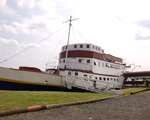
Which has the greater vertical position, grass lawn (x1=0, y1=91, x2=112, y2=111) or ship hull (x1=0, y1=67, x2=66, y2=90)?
ship hull (x1=0, y1=67, x2=66, y2=90)

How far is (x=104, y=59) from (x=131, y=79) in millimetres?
13391

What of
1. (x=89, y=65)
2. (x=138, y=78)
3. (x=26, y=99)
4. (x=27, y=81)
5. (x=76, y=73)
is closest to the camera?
(x=26, y=99)

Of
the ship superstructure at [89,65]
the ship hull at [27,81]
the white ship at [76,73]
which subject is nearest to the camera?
the ship hull at [27,81]

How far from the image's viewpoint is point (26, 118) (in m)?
7.32

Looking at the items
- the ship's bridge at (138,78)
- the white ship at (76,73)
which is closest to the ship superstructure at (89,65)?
the white ship at (76,73)

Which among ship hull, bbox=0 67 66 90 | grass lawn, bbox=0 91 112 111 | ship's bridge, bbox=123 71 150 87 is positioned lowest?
grass lawn, bbox=0 91 112 111

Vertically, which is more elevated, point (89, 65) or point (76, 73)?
point (89, 65)

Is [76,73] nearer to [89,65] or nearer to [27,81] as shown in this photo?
[89,65]

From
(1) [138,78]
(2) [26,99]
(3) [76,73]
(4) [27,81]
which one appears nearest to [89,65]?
(3) [76,73]

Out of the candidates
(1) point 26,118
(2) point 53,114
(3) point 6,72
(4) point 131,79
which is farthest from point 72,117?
(4) point 131,79

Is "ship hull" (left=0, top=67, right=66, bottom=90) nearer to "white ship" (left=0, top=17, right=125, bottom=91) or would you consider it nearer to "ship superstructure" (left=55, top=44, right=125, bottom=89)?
"white ship" (left=0, top=17, right=125, bottom=91)

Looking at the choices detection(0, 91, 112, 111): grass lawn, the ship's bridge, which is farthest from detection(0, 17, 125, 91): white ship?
detection(0, 91, 112, 111): grass lawn

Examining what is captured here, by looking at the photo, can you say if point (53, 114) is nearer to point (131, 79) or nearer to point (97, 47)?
point (97, 47)

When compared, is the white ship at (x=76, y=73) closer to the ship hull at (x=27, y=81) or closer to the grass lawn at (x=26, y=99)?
the ship hull at (x=27, y=81)
